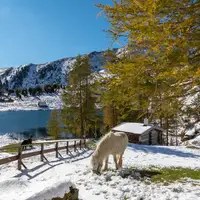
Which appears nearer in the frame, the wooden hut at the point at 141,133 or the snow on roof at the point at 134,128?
the snow on roof at the point at 134,128

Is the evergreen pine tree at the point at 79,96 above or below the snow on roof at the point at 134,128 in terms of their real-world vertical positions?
above

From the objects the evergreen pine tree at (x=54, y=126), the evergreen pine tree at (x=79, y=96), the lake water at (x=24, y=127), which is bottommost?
the lake water at (x=24, y=127)

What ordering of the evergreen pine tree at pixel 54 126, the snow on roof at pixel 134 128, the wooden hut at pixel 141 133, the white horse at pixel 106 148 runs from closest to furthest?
the white horse at pixel 106 148
the snow on roof at pixel 134 128
the wooden hut at pixel 141 133
the evergreen pine tree at pixel 54 126

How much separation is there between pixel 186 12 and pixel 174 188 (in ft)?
17.8

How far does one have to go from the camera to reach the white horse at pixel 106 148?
30.2 feet

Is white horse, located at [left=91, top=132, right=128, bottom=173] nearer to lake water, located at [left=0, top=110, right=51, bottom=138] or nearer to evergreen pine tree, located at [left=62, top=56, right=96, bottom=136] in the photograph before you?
evergreen pine tree, located at [left=62, top=56, right=96, bottom=136]

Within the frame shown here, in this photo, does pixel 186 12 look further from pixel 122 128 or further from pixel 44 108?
pixel 44 108

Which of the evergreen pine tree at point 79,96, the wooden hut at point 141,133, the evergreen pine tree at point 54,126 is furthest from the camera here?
the evergreen pine tree at point 54,126

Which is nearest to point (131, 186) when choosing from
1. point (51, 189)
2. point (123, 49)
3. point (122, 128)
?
point (51, 189)

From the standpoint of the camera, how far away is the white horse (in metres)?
9.21

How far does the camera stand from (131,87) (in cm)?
617

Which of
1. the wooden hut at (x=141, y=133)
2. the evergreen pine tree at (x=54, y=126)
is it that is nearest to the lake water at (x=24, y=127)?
the evergreen pine tree at (x=54, y=126)

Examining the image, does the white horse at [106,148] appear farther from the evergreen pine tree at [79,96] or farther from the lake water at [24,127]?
the lake water at [24,127]

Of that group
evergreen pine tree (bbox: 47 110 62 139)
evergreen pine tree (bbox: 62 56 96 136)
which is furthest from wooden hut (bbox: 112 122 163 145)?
evergreen pine tree (bbox: 47 110 62 139)
